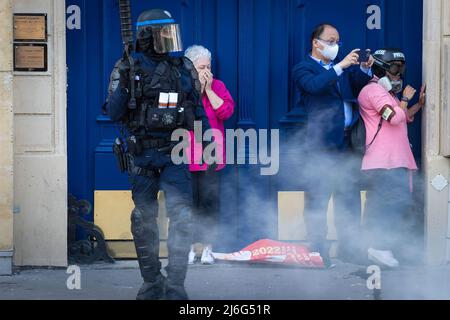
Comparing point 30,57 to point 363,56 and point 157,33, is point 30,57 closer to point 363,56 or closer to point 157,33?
point 157,33

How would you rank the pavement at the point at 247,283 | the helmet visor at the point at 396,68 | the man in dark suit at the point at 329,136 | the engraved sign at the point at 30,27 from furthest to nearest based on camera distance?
the helmet visor at the point at 396,68, the man in dark suit at the point at 329,136, the engraved sign at the point at 30,27, the pavement at the point at 247,283

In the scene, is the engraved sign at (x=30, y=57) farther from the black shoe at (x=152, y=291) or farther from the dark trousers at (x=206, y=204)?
the black shoe at (x=152, y=291)

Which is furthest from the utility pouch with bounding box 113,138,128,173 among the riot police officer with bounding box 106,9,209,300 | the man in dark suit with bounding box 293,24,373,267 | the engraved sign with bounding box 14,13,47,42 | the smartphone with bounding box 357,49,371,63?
the smartphone with bounding box 357,49,371,63

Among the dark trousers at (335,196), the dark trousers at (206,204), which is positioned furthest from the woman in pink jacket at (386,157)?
the dark trousers at (206,204)

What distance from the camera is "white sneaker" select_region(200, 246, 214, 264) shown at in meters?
10.3

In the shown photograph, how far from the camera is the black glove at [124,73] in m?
8.80

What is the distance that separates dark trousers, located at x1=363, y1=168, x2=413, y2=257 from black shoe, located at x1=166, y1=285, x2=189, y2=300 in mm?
2110

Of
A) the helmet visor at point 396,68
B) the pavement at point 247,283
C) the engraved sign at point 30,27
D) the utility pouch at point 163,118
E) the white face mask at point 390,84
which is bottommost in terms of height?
the pavement at point 247,283

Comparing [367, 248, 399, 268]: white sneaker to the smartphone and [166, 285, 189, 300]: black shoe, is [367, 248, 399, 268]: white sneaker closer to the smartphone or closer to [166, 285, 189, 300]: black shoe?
the smartphone

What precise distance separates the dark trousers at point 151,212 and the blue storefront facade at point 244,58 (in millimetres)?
1424

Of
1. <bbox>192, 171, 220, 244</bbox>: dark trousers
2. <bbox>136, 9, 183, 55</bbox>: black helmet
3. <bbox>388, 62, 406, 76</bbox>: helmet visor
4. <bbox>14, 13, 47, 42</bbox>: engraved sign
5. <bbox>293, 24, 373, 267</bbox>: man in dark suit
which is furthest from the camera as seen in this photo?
<bbox>192, 171, 220, 244</bbox>: dark trousers
